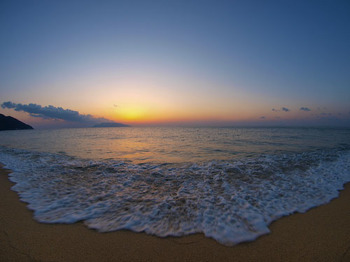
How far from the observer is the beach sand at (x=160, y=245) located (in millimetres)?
2480

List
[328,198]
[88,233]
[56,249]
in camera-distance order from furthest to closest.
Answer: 1. [328,198]
2. [88,233]
3. [56,249]

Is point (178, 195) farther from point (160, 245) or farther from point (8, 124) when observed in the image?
point (8, 124)

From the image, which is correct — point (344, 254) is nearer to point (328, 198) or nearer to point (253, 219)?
point (253, 219)

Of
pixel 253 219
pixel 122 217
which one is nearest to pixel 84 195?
pixel 122 217

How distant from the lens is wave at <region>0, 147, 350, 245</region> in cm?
331

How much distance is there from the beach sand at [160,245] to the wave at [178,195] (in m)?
0.20

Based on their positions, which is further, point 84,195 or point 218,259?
point 84,195

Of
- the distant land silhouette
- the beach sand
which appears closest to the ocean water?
the beach sand

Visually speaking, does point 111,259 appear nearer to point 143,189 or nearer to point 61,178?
point 143,189

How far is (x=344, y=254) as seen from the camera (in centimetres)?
254

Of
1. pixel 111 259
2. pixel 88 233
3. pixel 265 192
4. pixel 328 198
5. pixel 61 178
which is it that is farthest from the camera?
pixel 61 178

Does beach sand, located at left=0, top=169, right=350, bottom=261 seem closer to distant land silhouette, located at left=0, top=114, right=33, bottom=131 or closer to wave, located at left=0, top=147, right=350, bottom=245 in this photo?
wave, located at left=0, top=147, right=350, bottom=245

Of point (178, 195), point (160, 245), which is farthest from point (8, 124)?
point (160, 245)

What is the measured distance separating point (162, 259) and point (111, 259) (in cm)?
79
